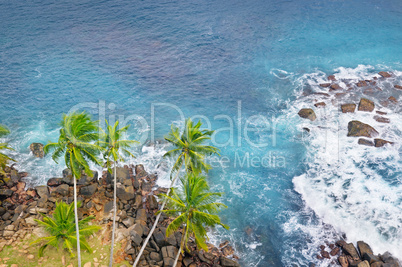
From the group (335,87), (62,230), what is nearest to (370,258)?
(62,230)

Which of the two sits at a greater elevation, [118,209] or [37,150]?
[37,150]

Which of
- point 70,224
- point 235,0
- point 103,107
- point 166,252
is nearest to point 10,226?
point 70,224

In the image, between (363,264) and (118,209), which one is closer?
(363,264)

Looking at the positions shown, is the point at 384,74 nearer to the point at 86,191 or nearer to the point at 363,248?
the point at 363,248

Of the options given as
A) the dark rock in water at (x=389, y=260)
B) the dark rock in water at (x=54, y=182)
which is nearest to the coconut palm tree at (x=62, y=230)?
the dark rock in water at (x=54, y=182)

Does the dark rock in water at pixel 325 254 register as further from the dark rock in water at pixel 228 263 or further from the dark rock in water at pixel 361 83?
the dark rock in water at pixel 361 83

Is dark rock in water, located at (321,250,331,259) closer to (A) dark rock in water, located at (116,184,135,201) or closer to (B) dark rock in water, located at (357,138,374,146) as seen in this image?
(B) dark rock in water, located at (357,138,374,146)
